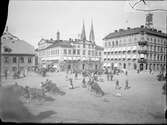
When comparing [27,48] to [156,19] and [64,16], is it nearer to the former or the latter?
[64,16]

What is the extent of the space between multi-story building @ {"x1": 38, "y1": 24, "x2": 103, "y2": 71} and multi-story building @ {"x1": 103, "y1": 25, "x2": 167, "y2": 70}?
0.88 feet

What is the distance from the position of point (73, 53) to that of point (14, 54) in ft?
4.73

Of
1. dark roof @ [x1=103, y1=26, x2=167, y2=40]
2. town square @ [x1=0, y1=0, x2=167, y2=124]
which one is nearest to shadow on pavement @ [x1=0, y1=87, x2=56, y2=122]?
town square @ [x1=0, y1=0, x2=167, y2=124]

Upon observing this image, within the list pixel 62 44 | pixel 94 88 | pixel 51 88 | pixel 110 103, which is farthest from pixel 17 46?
pixel 110 103

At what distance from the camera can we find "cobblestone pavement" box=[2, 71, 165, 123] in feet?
7.83

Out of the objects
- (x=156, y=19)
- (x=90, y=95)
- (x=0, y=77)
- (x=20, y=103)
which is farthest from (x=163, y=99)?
(x=0, y=77)

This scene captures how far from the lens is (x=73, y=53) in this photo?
9.96 ft

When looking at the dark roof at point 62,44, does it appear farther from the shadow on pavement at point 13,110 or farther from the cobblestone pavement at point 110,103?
the shadow on pavement at point 13,110

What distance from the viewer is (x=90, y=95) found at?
2619mm

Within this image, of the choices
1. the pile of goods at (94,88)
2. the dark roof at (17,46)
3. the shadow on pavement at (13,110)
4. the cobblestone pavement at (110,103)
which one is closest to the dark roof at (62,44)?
the dark roof at (17,46)

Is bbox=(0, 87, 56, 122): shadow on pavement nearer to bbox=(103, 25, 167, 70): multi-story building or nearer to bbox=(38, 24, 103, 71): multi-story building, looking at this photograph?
bbox=(38, 24, 103, 71): multi-story building

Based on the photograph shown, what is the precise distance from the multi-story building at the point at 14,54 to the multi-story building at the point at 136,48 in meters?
1.86

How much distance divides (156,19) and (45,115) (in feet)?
10.1

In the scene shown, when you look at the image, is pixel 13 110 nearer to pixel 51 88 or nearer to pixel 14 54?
pixel 51 88
